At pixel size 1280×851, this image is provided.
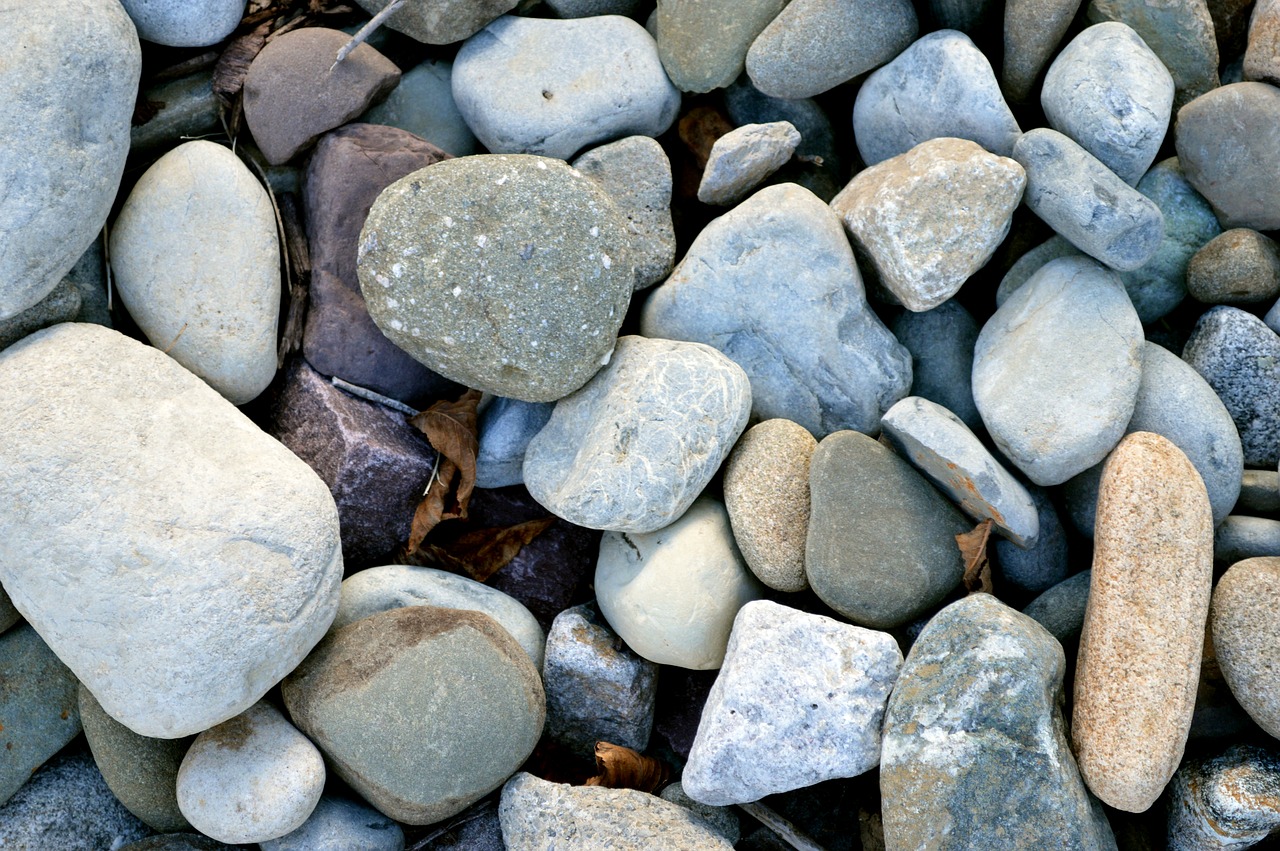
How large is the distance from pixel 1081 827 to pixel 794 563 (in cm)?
82

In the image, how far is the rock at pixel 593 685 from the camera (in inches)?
99.3

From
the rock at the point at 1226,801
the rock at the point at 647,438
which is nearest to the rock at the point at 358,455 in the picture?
the rock at the point at 647,438

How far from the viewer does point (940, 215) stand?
7.91 feet

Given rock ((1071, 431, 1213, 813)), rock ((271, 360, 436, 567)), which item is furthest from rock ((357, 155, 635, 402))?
rock ((1071, 431, 1213, 813))

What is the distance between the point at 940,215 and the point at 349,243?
147cm

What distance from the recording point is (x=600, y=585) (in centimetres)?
257

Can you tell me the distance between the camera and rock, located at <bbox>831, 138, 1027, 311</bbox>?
2.39 metres

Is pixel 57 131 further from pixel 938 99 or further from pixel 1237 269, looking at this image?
pixel 1237 269

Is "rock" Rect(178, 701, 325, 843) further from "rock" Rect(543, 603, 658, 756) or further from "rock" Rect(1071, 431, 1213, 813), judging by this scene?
"rock" Rect(1071, 431, 1213, 813)

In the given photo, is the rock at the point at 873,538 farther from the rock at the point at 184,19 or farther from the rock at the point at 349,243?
the rock at the point at 184,19

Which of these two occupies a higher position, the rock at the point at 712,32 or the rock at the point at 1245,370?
the rock at the point at 712,32

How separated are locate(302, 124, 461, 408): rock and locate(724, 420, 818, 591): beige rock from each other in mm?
897

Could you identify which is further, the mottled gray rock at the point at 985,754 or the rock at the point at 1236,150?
the rock at the point at 1236,150

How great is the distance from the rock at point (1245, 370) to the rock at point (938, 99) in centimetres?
68
